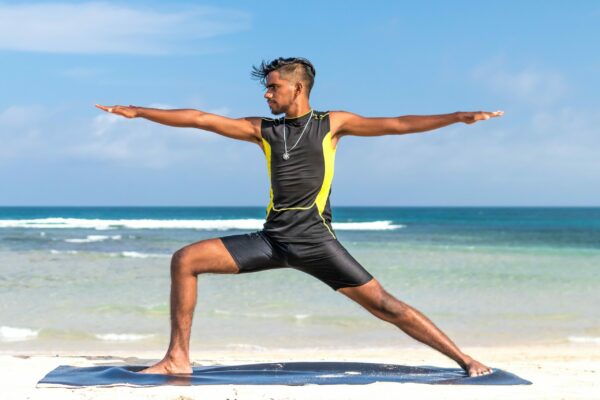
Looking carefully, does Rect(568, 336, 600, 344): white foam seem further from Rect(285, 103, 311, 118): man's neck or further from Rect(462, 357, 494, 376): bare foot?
Rect(285, 103, 311, 118): man's neck

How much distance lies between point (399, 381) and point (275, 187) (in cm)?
162

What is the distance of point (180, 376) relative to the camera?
5727 mm

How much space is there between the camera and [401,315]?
18.8 feet

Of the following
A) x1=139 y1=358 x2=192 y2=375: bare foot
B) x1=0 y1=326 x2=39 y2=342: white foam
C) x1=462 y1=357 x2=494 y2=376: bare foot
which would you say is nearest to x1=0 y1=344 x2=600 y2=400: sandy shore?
x1=462 y1=357 x2=494 y2=376: bare foot

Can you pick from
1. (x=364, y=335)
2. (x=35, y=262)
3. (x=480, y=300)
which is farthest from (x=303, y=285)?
(x=35, y=262)

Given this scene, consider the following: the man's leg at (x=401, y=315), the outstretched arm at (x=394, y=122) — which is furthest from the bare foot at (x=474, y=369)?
the outstretched arm at (x=394, y=122)

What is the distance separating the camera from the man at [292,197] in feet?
18.2

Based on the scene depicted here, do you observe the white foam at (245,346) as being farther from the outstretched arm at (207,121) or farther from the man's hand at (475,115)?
the man's hand at (475,115)

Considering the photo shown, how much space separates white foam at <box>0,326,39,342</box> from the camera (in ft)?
29.3

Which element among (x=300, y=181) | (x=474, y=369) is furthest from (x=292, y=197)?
(x=474, y=369)

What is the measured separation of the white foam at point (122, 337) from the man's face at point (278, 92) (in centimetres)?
432

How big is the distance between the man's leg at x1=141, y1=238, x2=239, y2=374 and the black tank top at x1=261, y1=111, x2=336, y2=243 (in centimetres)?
38

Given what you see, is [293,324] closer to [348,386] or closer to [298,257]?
[348,386]

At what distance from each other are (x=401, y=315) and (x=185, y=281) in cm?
150
